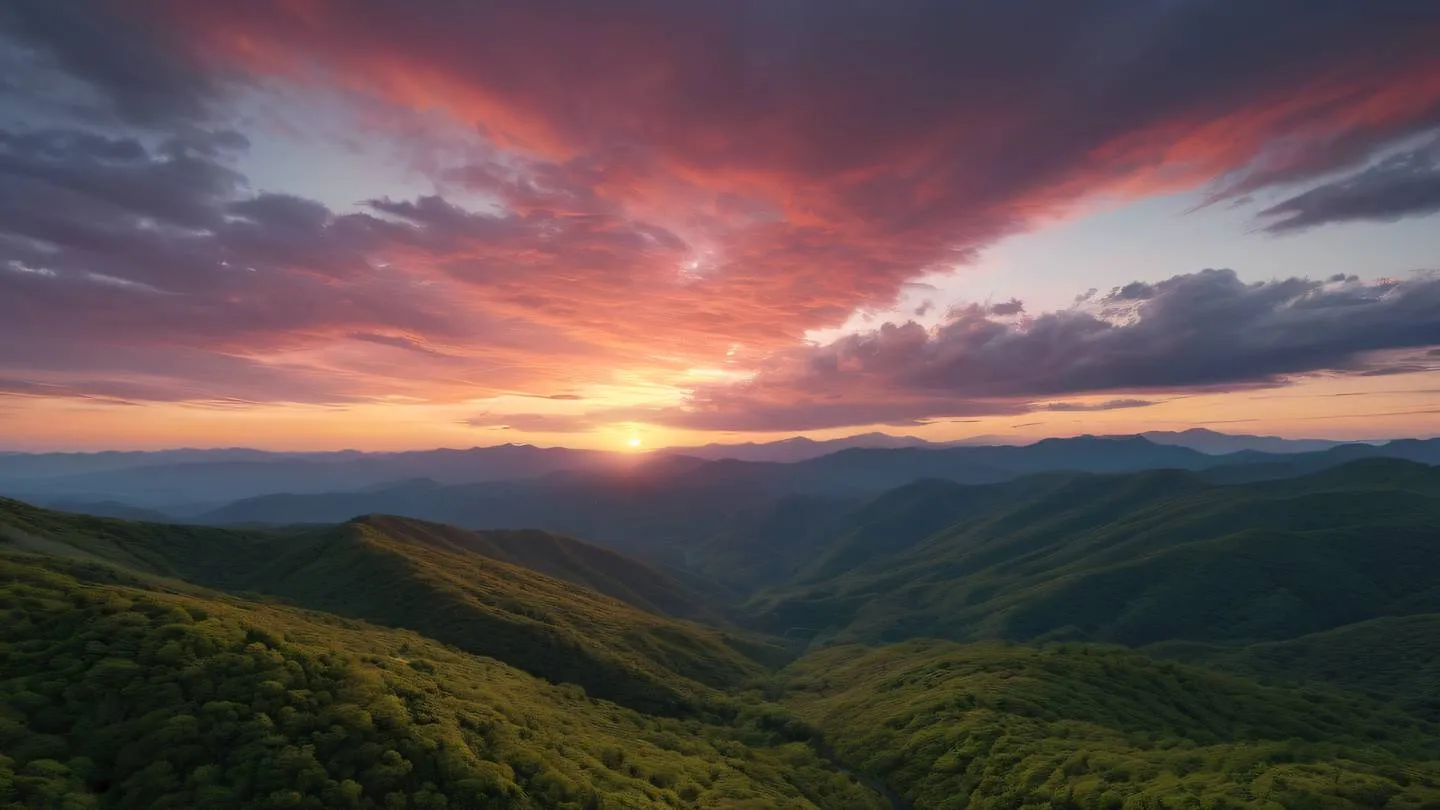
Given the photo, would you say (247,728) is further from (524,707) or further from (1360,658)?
(1360,658)

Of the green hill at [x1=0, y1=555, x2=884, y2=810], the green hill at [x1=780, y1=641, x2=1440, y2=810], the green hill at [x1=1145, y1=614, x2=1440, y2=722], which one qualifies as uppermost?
the green hill at [x1=0, y1=555, x2=884, y2=810]

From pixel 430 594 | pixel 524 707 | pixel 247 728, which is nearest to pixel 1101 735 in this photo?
pixel 524 707

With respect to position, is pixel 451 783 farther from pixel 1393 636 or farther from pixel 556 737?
pixel 1393 636

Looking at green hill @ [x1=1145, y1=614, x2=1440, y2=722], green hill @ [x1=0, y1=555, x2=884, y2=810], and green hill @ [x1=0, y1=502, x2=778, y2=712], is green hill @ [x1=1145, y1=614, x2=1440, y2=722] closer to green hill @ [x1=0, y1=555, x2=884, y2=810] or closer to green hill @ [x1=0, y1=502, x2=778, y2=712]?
green hill @ [x1=0, y1=502, x2=778, y2=712]

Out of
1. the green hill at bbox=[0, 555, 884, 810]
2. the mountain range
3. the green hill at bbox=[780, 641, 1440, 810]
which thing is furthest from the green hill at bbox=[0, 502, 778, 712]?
the green hill at bbox=[0, 555, 884, 810]

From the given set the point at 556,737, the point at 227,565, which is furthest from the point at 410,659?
the point at 227,565
